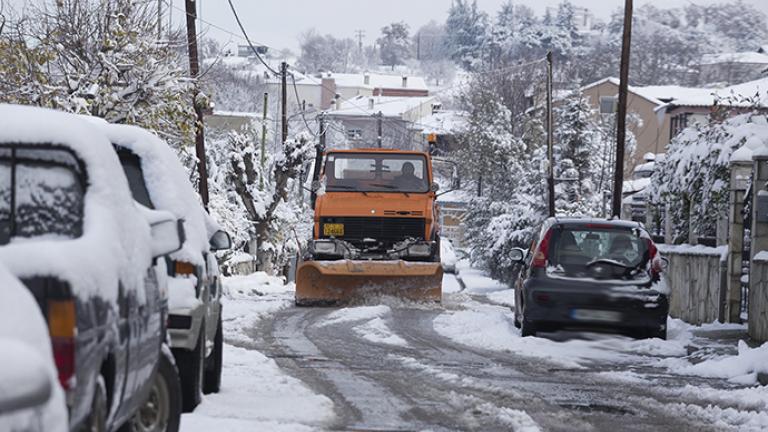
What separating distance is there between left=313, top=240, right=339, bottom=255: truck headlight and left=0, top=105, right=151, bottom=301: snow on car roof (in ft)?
51.8

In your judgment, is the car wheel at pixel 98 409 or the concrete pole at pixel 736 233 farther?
the concrete pole at pixel 736 233

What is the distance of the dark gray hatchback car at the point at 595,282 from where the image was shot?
1501cm

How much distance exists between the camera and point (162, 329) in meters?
7.09

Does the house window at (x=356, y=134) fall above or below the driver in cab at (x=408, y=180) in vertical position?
below

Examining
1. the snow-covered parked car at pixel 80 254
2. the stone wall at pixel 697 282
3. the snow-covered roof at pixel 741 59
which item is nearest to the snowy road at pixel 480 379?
the stone wall at pixel 697 282

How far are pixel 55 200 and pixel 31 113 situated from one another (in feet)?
1.62

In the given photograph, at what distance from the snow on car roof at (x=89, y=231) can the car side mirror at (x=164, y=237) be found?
25 cm

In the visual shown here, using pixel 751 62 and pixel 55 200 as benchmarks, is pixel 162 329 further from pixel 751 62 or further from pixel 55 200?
pixel 751 62

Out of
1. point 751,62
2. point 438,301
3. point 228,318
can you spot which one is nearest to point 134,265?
point 228,318

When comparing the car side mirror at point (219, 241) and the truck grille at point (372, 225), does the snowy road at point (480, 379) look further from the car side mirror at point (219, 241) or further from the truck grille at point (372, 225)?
the truck grille at point (372, 225)

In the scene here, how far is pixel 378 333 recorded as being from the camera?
16.5 metres

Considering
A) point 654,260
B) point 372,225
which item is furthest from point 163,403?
point 372,225

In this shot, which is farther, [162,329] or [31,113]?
[162,329]

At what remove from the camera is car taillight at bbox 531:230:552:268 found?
15324mm
